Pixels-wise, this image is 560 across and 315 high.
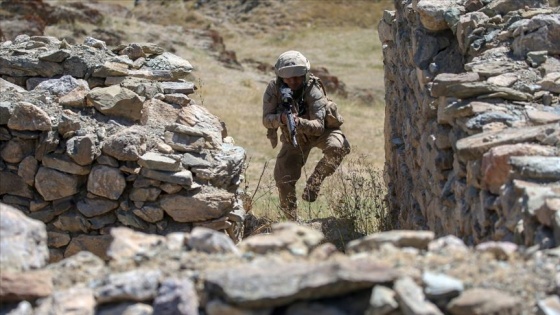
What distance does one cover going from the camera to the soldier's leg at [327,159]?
8.21 m

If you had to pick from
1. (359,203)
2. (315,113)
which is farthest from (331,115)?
(359,203)

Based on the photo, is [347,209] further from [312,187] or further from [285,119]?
[285,119]

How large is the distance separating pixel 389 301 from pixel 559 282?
2.25 ft

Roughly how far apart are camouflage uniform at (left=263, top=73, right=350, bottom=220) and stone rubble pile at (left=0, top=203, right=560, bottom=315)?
414 cm

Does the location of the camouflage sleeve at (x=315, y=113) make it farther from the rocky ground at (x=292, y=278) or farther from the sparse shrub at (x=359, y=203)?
the rocky ground at (x=292, y=278)

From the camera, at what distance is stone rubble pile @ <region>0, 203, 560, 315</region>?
336cm

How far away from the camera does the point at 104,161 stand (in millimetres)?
6719

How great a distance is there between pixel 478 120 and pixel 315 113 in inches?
113


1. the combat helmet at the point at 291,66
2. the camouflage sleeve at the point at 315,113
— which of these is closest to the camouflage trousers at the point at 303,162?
the camouflage sleeve at the point at 315,113

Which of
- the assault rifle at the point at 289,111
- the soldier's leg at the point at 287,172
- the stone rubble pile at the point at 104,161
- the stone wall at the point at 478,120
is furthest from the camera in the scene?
the soldier's leg at the point at 287,172

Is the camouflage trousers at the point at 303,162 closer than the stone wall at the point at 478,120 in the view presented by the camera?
No

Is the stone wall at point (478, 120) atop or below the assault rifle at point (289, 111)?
atop

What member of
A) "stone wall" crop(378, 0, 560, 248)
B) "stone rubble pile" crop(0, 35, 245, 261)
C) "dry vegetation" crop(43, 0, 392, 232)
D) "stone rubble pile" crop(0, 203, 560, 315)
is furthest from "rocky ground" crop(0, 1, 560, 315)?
"dry vegetation" crop(43, 0, 392, 232)

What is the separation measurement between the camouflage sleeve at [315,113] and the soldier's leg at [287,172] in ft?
1.44
